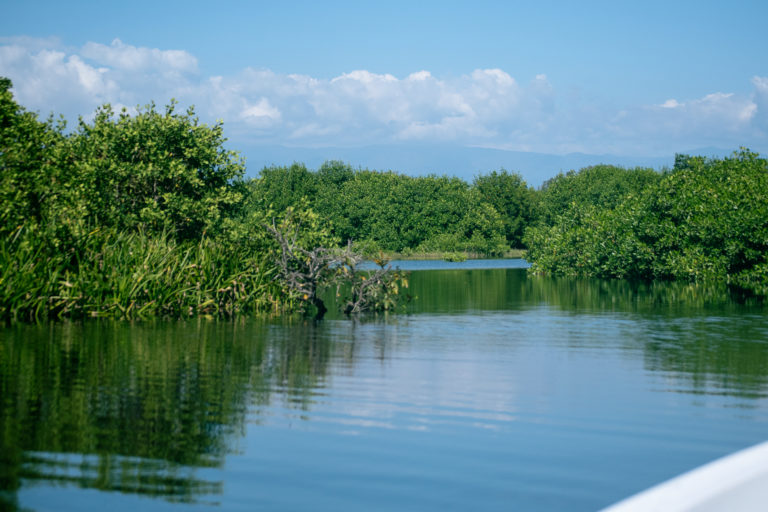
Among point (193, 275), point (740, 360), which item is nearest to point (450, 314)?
point (193, 275)

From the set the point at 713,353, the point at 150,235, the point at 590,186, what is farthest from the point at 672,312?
the point at 590,186

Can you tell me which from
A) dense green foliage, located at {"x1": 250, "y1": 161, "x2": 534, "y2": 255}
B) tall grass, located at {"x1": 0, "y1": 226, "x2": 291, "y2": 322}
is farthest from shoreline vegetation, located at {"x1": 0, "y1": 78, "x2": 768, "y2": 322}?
dense green foliage, located at {"x1": 250, "y1": 161, "x2": 534, "y2": 255}

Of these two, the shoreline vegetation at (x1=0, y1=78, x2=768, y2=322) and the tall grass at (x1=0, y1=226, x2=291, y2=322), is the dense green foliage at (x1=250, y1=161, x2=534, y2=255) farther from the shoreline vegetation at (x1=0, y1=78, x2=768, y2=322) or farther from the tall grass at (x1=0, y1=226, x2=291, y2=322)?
the tall grass at (x1=0, y1=226, x2=291, y2=322)

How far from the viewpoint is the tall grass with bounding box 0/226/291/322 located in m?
19.9

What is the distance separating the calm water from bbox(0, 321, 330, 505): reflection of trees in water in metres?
0.04

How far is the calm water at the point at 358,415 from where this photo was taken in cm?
723

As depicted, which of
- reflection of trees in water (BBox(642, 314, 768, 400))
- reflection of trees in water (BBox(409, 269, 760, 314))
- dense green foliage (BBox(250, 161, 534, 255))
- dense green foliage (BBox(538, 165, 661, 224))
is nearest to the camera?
reflection of trees in water (BBox(642, 314, 768, 400))

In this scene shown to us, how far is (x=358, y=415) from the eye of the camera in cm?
1038

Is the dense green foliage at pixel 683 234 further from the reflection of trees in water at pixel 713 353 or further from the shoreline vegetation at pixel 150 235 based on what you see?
the reflection of trees in water at pixel 713 353

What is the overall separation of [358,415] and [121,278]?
41.1 feet

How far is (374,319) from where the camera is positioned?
24.0 m

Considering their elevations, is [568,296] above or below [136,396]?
above

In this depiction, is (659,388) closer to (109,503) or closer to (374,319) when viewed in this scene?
(109,503)

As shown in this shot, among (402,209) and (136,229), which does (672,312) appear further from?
(402,209)
